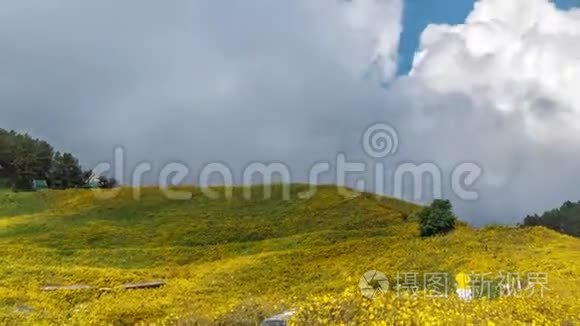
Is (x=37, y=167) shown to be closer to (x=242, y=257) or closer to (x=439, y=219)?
(x=242, y=257)

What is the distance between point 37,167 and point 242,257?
63.8 feet

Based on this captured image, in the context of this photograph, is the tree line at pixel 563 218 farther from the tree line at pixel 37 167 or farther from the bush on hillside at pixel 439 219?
the tree line at pixel 37 167

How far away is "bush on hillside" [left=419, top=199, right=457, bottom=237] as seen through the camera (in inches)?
855

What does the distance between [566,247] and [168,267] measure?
1142 centimetres

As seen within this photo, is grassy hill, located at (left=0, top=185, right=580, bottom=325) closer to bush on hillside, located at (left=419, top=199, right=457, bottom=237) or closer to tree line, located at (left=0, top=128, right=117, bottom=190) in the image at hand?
bush on hillside, located at (left=419, top=199, right=457, bottom=237)

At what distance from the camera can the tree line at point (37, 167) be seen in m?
37.3

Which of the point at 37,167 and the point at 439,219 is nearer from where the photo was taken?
the point at 439,219

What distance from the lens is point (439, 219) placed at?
21.8 meters

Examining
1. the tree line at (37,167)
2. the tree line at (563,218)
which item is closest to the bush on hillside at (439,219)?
the tree line at (563,218)

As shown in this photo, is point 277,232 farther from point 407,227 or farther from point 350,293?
point 350,293

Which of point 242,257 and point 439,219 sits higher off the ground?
point 439,219

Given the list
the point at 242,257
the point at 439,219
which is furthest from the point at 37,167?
the point at 439,219

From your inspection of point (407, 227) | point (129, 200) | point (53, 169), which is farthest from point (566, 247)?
point (53, 169)

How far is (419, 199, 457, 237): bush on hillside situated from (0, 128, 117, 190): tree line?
21.2m
